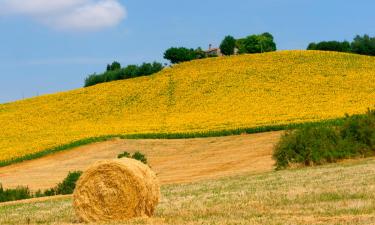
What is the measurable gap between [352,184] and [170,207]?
541 cm

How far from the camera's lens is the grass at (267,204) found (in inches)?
611

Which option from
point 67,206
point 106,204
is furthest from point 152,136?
point 106,204

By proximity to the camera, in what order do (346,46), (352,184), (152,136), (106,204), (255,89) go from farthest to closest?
(346,46) < (255,89) < (152,136) < (352,184) < (106,204)

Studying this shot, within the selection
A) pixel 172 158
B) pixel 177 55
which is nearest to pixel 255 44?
pixel 177 55

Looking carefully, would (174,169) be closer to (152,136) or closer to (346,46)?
(152,136)

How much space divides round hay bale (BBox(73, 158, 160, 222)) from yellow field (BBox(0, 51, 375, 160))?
36.2 metres

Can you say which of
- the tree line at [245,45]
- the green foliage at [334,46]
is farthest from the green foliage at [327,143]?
the tree line at [245,45]

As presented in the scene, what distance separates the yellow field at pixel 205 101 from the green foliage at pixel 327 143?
657 inches

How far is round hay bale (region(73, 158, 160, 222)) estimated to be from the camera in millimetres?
17188

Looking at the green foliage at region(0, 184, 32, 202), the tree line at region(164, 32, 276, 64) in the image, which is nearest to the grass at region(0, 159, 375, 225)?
the green foliage at region(0, 184, 32, 202)

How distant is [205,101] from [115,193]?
2021 inches

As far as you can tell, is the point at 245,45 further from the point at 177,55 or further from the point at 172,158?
the point at 172,158

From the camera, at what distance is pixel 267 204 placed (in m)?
18.1

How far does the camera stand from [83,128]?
64688mm
